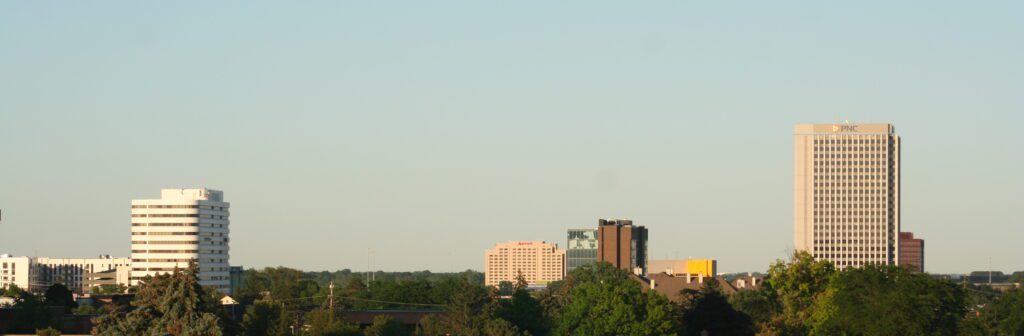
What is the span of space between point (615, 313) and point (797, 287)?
17.3 metres

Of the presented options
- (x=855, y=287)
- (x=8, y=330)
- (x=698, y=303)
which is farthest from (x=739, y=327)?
(x=8, y=330)

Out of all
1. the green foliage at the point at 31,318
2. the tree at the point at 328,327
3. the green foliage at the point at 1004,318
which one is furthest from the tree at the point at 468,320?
the green foliage at the point at 1004,318

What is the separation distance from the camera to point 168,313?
242ft

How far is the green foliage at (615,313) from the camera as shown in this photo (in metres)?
118

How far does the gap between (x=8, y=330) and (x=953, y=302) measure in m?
66.9

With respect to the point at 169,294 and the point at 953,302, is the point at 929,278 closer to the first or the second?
the point at 953,302

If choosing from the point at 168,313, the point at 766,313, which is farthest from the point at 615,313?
the point at 168,313

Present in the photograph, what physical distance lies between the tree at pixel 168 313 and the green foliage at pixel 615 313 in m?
48.3

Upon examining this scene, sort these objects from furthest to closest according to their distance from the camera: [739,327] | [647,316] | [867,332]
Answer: [739,327] → [647,316] → [867,332]

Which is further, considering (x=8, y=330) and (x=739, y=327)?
(x=739, y=327)

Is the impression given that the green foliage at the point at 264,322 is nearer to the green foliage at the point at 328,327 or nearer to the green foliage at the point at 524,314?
the green foliage at the point at 328,327

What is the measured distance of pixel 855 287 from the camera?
112250mm

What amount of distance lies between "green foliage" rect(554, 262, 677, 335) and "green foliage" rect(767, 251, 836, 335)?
31.1 feet

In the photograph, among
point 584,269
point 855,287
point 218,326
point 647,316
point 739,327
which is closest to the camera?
point 218,326
